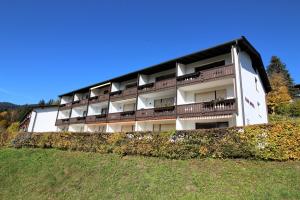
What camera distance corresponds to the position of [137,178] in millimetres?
12422

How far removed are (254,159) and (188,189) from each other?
4514 mm

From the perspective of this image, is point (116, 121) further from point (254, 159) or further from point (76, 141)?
point (254, 159)

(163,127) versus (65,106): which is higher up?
(65,106)

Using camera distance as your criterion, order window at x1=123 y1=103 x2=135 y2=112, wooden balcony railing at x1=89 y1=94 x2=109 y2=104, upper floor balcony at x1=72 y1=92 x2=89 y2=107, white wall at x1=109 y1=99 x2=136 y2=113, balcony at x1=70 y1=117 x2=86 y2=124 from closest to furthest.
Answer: window at x1=123 y1=103 x2=135 y2=112, white wall at x1=109 y1=99 x2=136 y2=113, wooden balcony railing at x1=89 y1=94 x2=109 y2=104, balcony at x1=70 y1=117 x2=86 y2=124, upper floor balcony at x1=72 y1=92 x2=89 y2=107

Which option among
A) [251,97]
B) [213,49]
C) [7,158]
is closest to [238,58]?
[213,49]

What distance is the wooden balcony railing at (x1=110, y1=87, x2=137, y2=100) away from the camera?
98.9 feet

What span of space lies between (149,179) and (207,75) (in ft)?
43.7

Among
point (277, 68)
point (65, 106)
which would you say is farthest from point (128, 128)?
point (277, 68)

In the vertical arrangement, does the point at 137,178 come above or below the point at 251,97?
below

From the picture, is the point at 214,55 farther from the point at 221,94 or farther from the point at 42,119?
the point at 42,119

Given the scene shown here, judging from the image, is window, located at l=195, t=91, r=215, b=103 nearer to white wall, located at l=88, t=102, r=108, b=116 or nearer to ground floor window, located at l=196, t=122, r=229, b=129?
ground floor window, located at l=196, t=122, r=229, b=129

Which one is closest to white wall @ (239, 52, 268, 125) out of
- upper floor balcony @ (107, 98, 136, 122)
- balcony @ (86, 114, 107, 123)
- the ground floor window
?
the ground floor window

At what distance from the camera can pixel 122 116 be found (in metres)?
30.2

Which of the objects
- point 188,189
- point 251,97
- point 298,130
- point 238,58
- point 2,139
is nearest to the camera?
point 188,189
